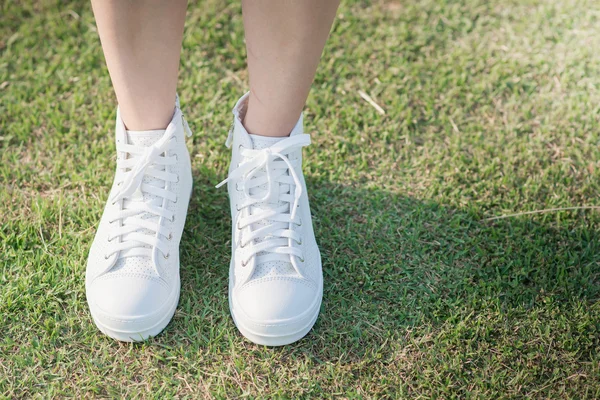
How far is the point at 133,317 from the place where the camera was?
123 cm

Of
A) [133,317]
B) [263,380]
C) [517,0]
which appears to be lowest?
[263,380]

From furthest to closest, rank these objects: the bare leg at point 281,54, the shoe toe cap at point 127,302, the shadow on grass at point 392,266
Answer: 1. the shadow on grass at point 392,266
2. the shoe toe cap at point 127,302
3. the bare leg at point 281,54

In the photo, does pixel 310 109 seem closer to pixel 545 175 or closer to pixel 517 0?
pixel 545 175

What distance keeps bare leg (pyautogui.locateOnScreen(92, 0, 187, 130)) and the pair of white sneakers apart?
0.05 meters

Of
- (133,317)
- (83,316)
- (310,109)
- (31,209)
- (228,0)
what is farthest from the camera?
(228,0)

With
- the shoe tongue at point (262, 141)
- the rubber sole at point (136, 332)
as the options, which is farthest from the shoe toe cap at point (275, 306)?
the shoe tongue at point (262, 141)

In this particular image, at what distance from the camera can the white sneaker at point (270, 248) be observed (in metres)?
1.25

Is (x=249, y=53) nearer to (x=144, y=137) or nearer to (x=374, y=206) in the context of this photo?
(x=144, y=137)

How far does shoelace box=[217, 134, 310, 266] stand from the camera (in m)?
1.29

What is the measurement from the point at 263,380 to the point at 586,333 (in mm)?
783

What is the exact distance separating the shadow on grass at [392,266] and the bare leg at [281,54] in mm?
359

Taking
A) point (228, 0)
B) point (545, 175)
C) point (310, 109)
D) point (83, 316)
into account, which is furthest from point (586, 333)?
point (228, 0)

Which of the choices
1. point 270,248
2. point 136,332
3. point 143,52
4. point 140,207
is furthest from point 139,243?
point 143,52

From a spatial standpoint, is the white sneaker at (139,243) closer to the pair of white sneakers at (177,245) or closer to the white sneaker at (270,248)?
the pair of white sneakers at (177,245)
